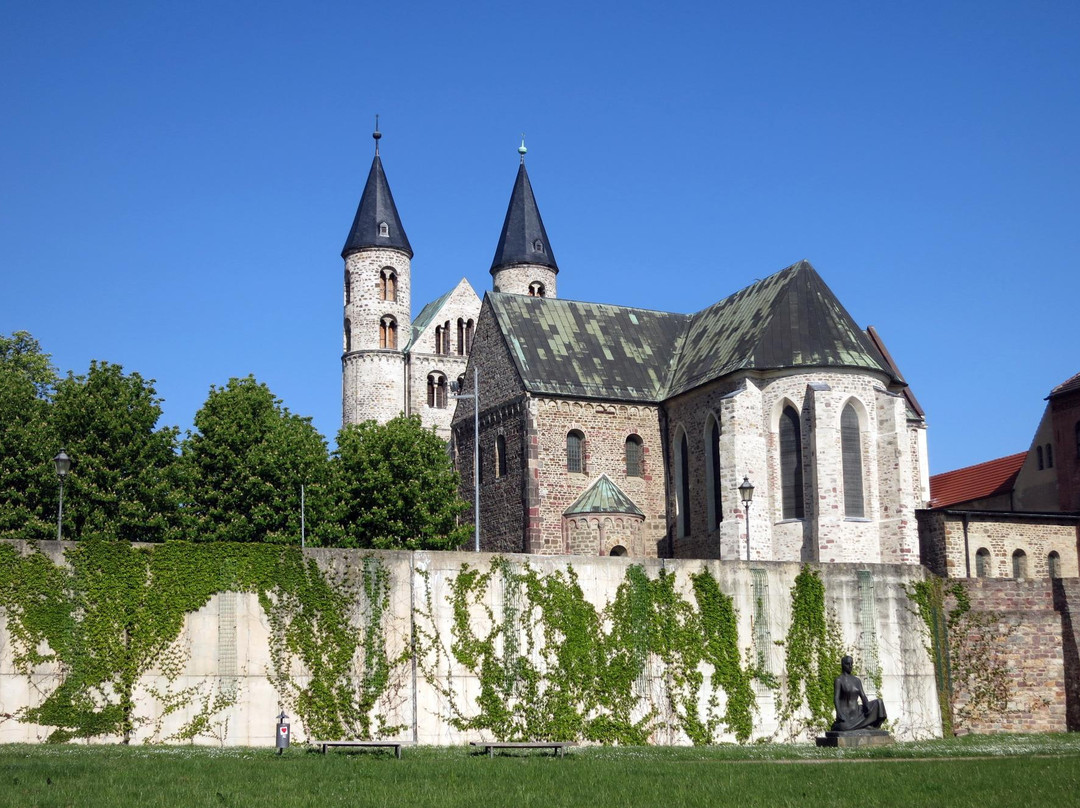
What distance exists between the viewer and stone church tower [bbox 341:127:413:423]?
257 feet

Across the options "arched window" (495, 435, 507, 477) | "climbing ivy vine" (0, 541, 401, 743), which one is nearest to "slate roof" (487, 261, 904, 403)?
"arched window" (495, 435, 507, 477)

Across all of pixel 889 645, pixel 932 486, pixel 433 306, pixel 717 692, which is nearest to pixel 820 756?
pixel 717 692

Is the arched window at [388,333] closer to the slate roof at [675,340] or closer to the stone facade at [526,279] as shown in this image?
the stone facade at [526,279]

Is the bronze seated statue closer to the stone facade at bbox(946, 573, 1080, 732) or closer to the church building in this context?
the stone facade at bbox(946, 573, 1080, 732)

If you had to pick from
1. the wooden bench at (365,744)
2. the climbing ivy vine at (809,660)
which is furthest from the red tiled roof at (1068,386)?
the wooden bench at (365,744)

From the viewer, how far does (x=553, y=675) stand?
29391 millimetres

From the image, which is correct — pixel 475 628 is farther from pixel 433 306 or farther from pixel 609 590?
pixel 433 306

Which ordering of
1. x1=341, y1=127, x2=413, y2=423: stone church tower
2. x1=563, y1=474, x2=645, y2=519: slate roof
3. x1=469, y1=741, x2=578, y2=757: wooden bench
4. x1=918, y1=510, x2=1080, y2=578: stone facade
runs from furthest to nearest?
x1=341, y1=127, x2=413, y2=423: stone church tower
x1=563, y1=474, x2=645, y2=519: slate roof
x1=918, y1=510, x2=1080, y2=578: stone facade
x1=469, y1=741, x2=578, y2=757: wooden bench

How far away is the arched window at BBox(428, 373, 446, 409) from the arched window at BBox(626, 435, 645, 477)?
115 feet

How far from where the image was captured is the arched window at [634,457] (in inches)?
1885

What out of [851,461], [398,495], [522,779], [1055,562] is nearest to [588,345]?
[398,495]

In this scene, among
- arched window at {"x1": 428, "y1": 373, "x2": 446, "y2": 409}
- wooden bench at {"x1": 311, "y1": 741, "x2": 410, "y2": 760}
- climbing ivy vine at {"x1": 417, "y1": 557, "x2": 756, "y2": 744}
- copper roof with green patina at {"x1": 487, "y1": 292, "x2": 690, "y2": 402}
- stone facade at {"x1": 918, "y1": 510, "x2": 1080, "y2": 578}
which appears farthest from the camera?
arched window at {"x1": 428, "y1": 373, "x2": 446, "y2": 409}

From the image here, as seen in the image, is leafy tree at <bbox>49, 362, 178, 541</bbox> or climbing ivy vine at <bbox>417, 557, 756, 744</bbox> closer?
climbing ivy vine at <bbox>417, 557, 756, 744</bbox>

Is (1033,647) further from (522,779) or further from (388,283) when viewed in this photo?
(388,283)
